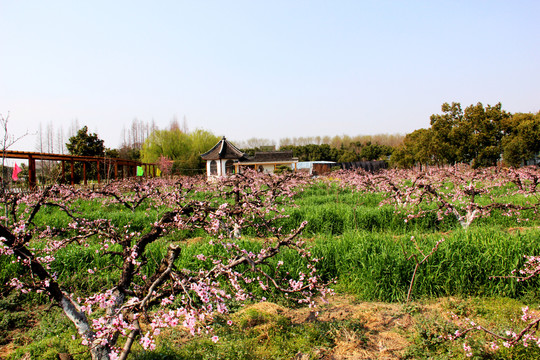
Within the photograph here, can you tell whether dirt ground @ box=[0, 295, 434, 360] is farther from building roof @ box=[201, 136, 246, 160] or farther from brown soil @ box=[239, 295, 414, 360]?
building roof @ box=[201, 136, 246, 160]

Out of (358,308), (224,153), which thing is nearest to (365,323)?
(358,308)

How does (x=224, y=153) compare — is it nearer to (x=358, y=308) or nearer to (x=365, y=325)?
(x=358, y=308)

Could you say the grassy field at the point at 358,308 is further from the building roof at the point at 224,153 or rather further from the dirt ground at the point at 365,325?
the building roof at the point at 224,153

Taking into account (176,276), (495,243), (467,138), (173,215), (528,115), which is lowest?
(495,243)

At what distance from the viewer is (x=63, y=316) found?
14.5 ft

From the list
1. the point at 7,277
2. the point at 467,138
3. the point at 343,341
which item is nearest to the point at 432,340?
the point at 343,341

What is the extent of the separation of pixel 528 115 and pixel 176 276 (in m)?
43.8

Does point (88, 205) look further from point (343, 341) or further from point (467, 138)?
point (467, 138)

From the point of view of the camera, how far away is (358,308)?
15.2ft

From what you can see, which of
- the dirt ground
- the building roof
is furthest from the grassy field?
the building roof

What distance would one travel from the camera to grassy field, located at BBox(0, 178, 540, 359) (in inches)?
139

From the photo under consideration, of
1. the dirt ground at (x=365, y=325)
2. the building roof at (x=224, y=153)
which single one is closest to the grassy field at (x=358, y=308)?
the dirt ground at (x=365, y=325)

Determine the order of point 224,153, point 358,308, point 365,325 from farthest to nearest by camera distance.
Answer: point 224,153, point 358,308, point 365,325

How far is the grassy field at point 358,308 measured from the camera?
139 inches
